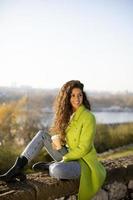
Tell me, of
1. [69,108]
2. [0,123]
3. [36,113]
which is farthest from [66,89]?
[36,113]

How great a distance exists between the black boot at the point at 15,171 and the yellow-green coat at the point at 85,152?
30 centimetres

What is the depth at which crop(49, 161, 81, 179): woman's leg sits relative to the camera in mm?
2867

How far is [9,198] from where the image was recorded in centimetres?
251

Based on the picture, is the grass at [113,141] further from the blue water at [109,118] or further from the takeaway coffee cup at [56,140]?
the takeaway coffee cup at [56,140]

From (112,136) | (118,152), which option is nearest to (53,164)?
(118,152)

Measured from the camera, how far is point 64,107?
10.1ft

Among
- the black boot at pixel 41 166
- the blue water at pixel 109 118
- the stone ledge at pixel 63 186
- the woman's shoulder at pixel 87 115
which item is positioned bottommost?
the blue water at pixel 109 118

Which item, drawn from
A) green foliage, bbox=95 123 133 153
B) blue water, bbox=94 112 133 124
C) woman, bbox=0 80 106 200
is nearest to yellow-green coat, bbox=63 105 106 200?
woman, bbox=0 80 106 200

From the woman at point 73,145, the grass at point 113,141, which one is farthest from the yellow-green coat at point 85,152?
the grass at point 113,141

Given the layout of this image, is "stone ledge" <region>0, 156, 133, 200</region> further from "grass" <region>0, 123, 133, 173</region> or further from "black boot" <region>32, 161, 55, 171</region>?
"grass" <region>0, 123, 133, 173</region>

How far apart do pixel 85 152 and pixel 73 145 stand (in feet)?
0.35

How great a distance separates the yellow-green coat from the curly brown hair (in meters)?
0.08

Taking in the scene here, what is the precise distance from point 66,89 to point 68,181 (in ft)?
2.07

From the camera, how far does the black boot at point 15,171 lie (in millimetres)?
2750
